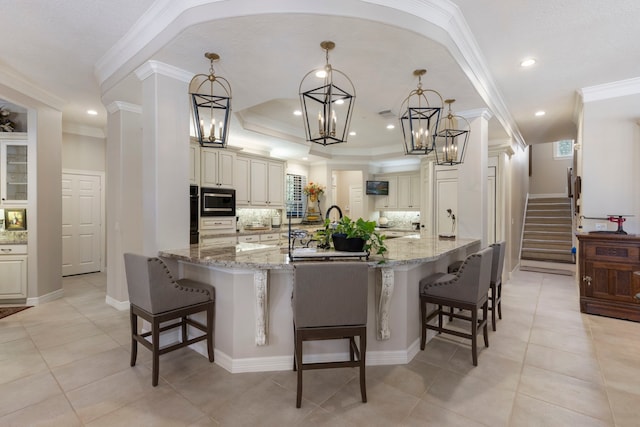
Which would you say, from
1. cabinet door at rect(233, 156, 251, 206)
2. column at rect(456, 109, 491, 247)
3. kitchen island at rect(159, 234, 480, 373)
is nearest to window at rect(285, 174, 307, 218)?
cabinet door at rect(233, 156, 251, 206)

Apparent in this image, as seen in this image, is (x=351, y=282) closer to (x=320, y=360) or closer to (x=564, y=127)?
(x=320, y=360)

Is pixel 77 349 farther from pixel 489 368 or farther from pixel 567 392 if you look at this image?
pixel 567 392

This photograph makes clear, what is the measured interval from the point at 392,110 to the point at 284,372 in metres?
3.39

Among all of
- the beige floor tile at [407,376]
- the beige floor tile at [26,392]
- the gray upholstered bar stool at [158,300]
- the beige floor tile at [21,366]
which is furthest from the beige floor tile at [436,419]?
the beige floor tile at [21,366]

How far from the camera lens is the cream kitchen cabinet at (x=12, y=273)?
4.06 meters

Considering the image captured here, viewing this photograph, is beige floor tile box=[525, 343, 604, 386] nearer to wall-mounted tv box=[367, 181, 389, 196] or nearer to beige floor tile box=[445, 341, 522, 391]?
beige floor tile box=[445, 341, 522, 391]

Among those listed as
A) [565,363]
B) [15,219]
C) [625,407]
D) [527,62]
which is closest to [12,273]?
[15,219]

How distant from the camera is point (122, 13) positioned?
95.7 inches

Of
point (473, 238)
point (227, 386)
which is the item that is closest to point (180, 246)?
point (227, 386)

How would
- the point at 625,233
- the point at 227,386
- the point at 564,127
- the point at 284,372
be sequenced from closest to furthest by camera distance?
the point at 227,386 → the point at 284,372 → the point at 625,233 → the point at 564,127

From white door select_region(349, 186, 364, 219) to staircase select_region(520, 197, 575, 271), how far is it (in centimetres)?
398

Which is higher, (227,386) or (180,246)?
(180,246)

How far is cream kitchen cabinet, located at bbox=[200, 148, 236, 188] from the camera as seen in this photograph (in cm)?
502

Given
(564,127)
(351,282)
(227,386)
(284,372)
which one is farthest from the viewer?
(564,127)
